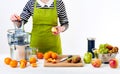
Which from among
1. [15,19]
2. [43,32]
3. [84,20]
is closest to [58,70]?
→ [15,19]

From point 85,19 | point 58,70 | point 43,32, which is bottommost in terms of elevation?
point 58,70

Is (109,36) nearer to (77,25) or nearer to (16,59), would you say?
(77,25)

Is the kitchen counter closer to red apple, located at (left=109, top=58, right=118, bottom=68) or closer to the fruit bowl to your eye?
red apple, located at (left=109, top=58, right=118, bottom=68)

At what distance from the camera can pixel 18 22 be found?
280cm

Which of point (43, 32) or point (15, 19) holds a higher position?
point (15, 19)

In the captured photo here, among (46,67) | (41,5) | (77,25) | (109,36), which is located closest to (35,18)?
(41,5)

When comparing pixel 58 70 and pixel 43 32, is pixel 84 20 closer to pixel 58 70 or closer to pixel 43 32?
pixel 43 32

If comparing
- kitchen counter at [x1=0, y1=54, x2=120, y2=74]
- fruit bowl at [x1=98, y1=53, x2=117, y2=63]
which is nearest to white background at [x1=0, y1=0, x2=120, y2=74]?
fruit bowl at [x1=98, y1=53, x2=117, y2=63]

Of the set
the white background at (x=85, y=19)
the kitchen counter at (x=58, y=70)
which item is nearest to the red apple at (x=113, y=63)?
the kitchen counter at (x=58, y=70)

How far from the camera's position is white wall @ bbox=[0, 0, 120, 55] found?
421 centimetres

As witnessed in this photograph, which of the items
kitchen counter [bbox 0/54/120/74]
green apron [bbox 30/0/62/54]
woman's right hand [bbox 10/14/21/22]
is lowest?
kitchen counter [bbox 0/54/120/74]

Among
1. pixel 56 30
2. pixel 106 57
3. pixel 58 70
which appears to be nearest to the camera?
pixel 58 70

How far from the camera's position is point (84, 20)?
4254 millimetres

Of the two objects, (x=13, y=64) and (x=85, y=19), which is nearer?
(x=13, y=64)
